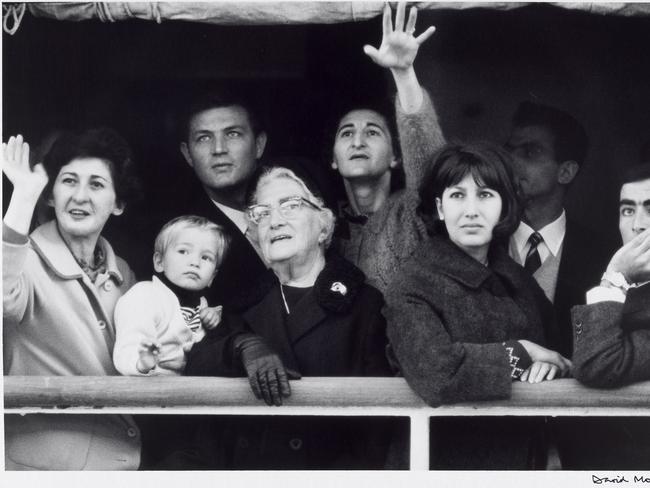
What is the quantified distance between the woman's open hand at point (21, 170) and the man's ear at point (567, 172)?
2.38 m

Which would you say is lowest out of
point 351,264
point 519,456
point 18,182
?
point 519,456

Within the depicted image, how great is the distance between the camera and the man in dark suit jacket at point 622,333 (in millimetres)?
5148

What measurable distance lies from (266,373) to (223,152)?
112cm

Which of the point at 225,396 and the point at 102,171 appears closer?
the point at 225,396

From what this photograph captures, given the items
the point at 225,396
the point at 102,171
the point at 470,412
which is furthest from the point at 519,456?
the point at 102,171

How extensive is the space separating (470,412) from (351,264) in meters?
0.86

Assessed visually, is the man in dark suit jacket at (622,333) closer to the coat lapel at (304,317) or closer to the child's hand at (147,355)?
the coat lapel at (304,317)

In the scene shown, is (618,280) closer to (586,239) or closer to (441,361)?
(586,239)

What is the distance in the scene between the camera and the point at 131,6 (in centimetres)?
554

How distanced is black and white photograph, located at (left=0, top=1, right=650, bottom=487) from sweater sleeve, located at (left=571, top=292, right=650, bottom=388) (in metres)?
0.01

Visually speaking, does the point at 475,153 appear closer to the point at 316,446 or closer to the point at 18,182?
the point at 316,446

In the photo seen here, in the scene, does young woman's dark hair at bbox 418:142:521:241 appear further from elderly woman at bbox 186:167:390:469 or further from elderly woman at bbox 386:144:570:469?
elderly woman at bbox 186:167:390:469
